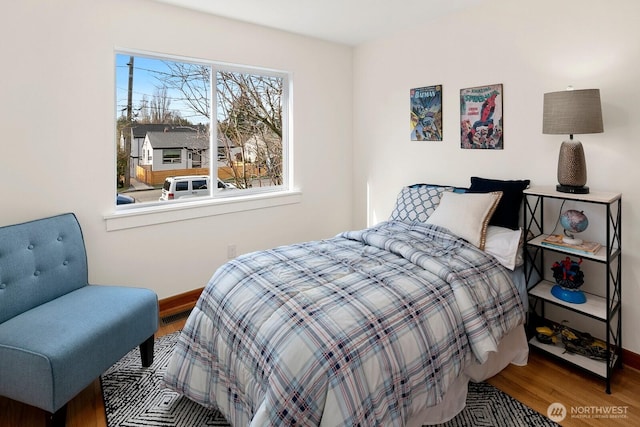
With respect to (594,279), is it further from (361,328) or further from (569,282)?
(361,328)

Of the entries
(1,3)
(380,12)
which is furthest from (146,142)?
(380,12)

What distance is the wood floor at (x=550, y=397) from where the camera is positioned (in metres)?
1.88

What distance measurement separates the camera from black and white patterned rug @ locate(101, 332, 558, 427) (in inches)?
73.6

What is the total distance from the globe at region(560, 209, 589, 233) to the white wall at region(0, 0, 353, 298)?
91.3 inches

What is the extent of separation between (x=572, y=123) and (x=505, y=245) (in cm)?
78

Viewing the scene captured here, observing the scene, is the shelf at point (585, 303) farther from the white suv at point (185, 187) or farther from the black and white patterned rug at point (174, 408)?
the white suv at point (185, 187)

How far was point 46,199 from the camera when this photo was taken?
7.98ft

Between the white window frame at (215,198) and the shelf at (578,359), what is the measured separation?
239cm

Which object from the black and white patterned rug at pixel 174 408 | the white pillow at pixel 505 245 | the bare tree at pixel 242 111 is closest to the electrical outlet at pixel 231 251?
the bare tree at pixel 242 111

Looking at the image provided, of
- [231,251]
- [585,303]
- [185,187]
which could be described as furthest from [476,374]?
[185,187]

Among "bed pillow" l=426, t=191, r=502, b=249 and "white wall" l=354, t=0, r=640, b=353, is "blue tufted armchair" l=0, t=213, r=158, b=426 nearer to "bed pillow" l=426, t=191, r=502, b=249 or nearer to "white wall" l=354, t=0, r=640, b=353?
"bed pillow" l=426, t=191, r=502, b=249

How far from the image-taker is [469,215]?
2.49 meters

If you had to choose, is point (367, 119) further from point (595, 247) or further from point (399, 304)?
point (399, 304)

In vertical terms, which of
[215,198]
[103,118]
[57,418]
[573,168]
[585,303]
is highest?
[103,118]
